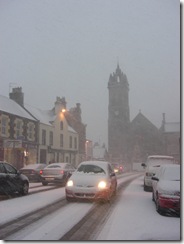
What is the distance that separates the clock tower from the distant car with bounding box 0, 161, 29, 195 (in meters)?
3.69

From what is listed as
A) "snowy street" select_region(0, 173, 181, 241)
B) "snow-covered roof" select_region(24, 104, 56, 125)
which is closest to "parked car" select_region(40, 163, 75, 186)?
"snow-covered roof" select_region(24, 104, 56, 125)

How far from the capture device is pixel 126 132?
11969 millimetres

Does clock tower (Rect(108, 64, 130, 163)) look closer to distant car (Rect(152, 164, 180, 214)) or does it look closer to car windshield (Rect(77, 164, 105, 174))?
car windshield (Rect(77, 164, 105, 174))

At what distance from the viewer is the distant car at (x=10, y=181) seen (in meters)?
12.6

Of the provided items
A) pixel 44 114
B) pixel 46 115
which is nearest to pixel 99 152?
pixel 46 115

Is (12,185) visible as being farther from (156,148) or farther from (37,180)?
(37,180)

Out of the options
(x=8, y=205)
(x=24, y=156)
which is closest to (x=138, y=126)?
(x=8, y=205)

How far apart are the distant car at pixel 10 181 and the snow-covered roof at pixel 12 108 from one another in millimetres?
13899

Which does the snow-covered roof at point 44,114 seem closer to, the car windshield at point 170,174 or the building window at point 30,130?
the building window at point 30,130

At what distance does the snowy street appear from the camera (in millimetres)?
6074

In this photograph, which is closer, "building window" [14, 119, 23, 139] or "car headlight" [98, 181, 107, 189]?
"car headlight" [98, 181, 107, 189]

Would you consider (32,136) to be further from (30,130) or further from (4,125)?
(4,125)

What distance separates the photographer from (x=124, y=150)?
12.0 m

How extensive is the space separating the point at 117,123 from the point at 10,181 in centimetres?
479
